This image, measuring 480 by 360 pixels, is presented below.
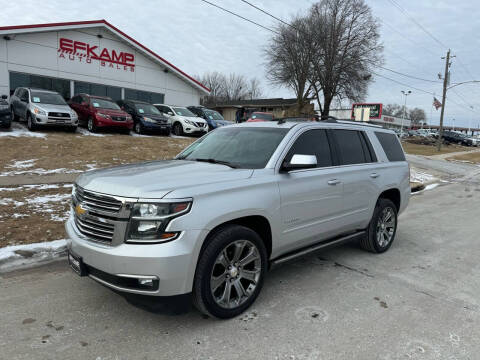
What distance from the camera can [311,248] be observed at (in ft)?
13.3

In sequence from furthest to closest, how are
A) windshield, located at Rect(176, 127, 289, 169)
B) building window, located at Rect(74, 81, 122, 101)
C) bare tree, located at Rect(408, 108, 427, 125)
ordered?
bare tree, located at Rect(408, 108, 427, 125) < building window, located at Rect(74, 81, 122, 101) < windshield, located at Rect(176, 127, 289, 169)

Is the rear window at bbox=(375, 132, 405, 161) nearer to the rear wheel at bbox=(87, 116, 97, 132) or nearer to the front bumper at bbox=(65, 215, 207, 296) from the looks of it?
the front bumper at bbox=(65, 215, 207, 296)

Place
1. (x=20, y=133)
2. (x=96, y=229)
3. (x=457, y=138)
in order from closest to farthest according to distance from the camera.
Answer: (x=96, y=229) < (x=20, y=133) < (x=457, y=138)

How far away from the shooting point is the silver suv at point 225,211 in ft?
9.11

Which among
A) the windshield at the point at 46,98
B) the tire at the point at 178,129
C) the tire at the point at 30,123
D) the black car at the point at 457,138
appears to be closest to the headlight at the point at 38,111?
the tire at the point at 30,123

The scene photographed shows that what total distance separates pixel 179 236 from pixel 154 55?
25.0 metres

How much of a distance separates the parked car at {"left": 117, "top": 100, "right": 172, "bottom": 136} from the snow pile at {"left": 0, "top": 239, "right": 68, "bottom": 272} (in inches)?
522

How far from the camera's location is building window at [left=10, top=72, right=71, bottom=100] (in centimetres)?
1975

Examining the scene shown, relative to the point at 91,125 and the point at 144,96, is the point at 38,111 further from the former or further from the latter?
the point at 144,96

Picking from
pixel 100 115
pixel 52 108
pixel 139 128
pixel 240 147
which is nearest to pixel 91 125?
pixel 100 115

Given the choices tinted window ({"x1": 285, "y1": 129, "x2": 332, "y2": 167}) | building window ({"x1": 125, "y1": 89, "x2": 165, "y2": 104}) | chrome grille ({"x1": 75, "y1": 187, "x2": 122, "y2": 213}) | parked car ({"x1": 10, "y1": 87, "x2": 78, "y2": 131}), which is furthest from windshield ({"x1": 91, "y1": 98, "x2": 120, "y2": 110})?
chrome grille ({"x1": 75, "y1": 187, "x2": 122, "y2": 213})

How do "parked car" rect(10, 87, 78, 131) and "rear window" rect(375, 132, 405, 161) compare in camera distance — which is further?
"parked car" rect(10, 87, 78, 131)

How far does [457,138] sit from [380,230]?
2066 inches

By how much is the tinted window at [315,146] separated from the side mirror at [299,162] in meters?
0.22
